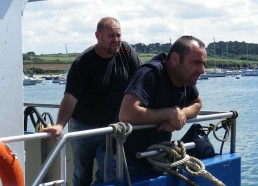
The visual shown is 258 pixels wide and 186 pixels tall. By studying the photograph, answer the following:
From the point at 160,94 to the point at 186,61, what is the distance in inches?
13.9

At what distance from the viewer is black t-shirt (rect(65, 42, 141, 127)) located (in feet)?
18.0

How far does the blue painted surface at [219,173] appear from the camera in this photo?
478cm

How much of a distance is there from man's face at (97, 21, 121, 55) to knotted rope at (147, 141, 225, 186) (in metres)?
1.18

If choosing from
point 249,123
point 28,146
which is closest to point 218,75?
point 249,123

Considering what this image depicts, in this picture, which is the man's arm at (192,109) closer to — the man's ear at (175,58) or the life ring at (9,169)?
the man's ear at (175,58)

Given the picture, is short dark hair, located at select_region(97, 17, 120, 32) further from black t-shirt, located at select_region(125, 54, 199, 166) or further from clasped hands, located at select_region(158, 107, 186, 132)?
clasped hands, located at select_region(158, 107, 186, 132)

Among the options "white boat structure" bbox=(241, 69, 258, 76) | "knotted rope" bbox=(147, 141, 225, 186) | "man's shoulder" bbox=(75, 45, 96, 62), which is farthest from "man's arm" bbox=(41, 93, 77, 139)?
"white boat structure" bbox=(241, 69, 258, 76)

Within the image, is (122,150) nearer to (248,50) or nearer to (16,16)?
(16,16)

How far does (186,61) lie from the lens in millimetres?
4691

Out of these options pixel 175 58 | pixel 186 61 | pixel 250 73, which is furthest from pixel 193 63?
pixel 250 73

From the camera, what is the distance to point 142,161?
15.9ft

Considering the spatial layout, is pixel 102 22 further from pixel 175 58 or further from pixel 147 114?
pixel 147 114

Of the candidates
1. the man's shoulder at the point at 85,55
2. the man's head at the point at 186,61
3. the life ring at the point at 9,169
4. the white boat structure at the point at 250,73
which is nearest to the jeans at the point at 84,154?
the man's shoulder at the point at 85,55

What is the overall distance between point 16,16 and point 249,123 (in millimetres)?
24396
